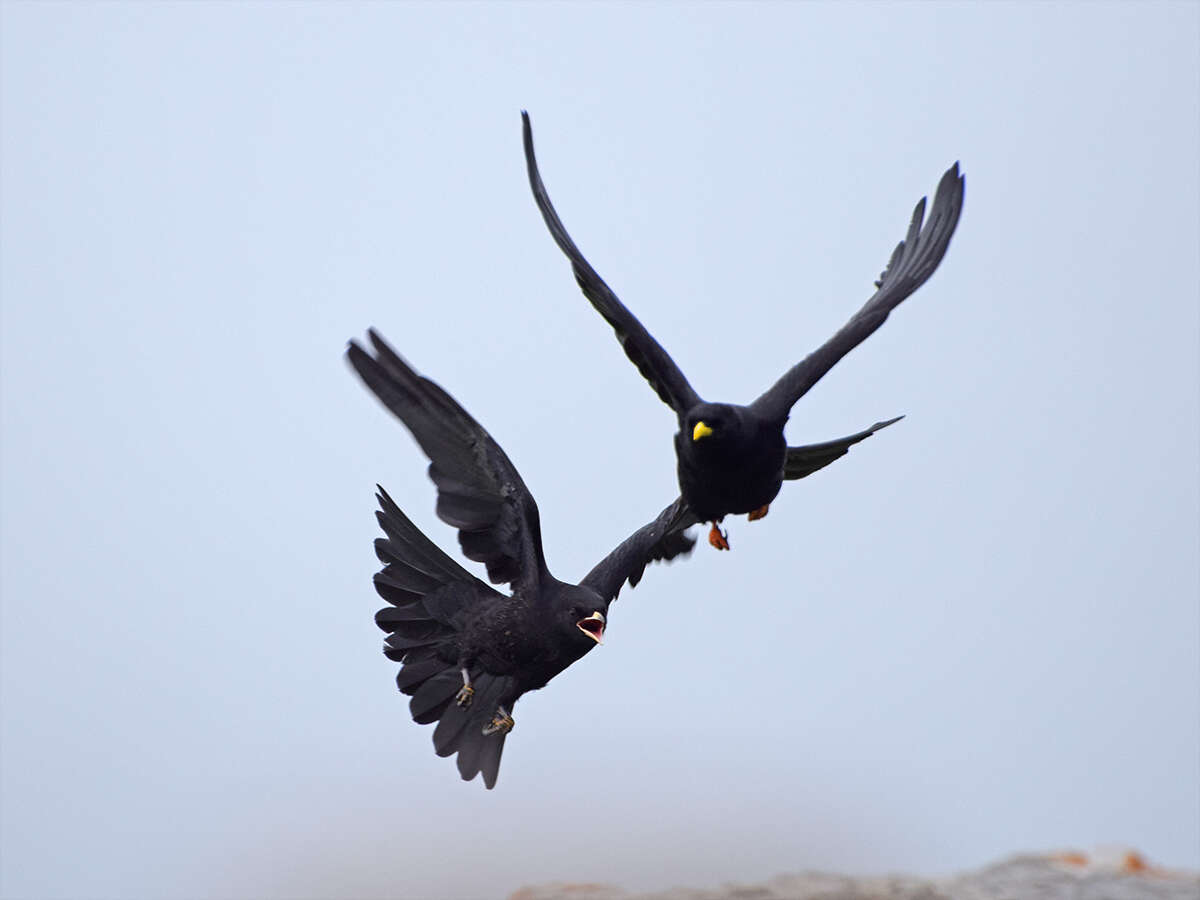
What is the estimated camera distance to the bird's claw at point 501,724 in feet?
11.4

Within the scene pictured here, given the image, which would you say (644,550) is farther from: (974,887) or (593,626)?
(974,887)

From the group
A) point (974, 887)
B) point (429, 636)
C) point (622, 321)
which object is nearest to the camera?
point (622, 321)

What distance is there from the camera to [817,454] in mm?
3688

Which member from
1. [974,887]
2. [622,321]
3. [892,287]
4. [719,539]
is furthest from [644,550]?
[974,887]

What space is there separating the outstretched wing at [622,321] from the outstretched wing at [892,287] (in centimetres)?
20

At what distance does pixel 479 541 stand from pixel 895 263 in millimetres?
1648

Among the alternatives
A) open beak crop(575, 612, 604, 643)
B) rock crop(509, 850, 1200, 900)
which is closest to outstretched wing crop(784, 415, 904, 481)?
open beak crop(575, 612, 604, 643)

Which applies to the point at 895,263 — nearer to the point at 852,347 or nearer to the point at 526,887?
the point at 852,347

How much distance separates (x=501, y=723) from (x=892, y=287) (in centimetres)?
168

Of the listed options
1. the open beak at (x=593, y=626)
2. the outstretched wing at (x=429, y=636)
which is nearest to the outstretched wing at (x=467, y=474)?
the open beak at (x=593, y=626)

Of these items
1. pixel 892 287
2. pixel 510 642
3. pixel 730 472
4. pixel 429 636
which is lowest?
pixel 510 642

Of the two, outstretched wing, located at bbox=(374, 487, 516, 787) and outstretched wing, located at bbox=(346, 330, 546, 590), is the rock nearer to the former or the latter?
outstretched wing, located at bbox=(374, 487, 516, 787)

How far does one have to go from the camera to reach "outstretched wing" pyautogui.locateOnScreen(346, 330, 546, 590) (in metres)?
2.91

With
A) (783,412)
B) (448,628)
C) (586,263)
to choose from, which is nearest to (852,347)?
(783,412)
